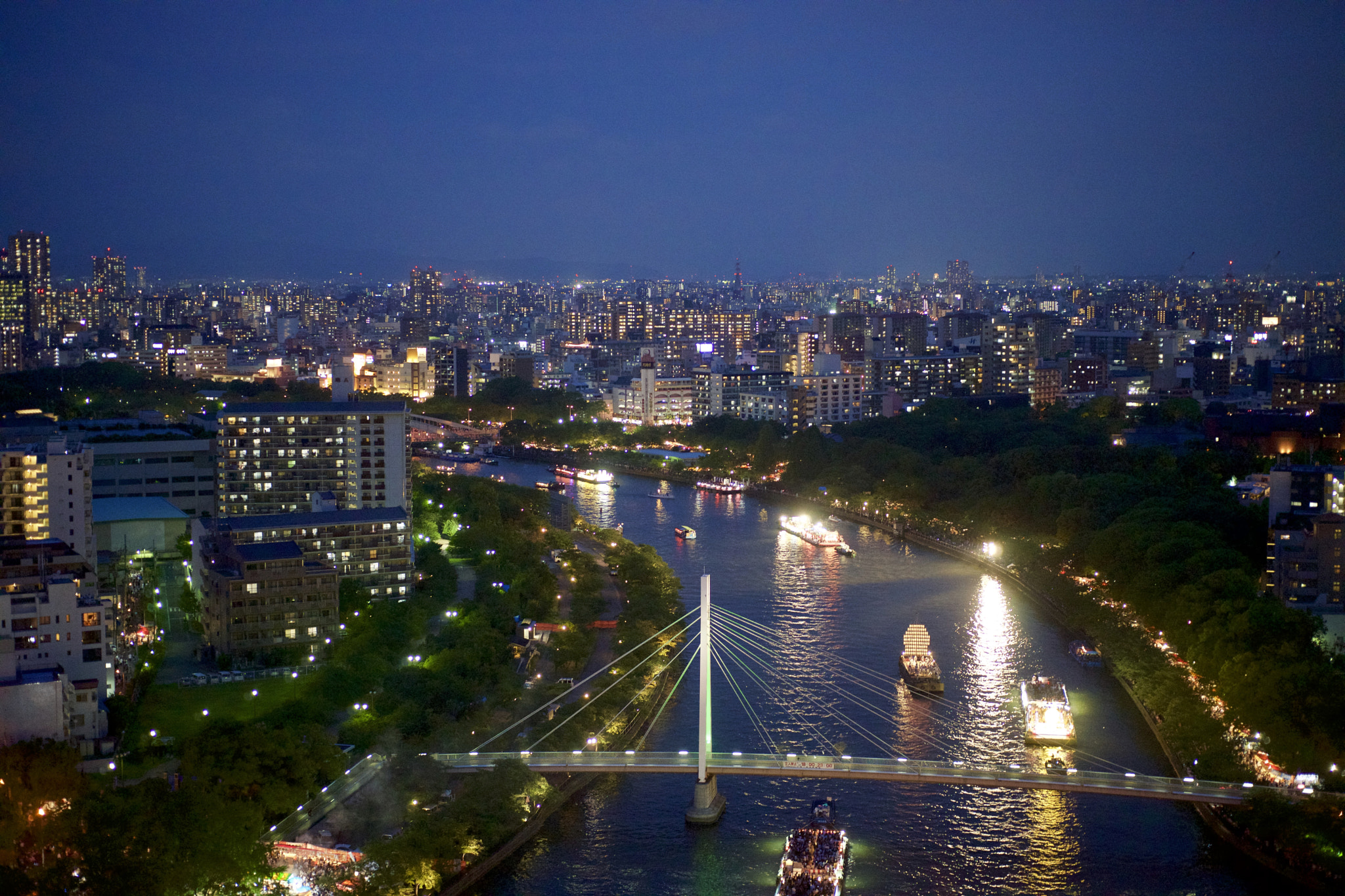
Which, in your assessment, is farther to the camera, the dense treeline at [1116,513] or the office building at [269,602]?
the office building at [269,602]

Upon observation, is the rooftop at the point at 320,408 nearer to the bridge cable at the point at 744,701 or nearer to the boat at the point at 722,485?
the bridge cable at the point at 744,701

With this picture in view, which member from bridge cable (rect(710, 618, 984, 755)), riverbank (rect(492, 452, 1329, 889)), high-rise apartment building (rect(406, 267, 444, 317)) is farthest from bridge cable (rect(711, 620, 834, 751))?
high-rise apartment building (rect(406, 267, 444, 317))

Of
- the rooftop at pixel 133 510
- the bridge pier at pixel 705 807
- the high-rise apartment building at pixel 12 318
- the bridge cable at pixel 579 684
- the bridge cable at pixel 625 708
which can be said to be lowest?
the bridge pier at pixel 705 807

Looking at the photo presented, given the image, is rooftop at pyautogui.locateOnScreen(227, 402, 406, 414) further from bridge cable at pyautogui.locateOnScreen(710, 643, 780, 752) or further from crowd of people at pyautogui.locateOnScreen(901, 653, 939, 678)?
crowd of people at pyautogui.locateOnScreen(901, 653, 939, 678)

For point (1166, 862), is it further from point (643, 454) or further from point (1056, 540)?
point (643, 454)

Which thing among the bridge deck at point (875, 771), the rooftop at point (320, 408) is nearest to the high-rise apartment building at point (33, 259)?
the rooftop at point (320, 408)

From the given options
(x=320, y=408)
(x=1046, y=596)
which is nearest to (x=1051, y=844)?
(x=1046, y=596)
